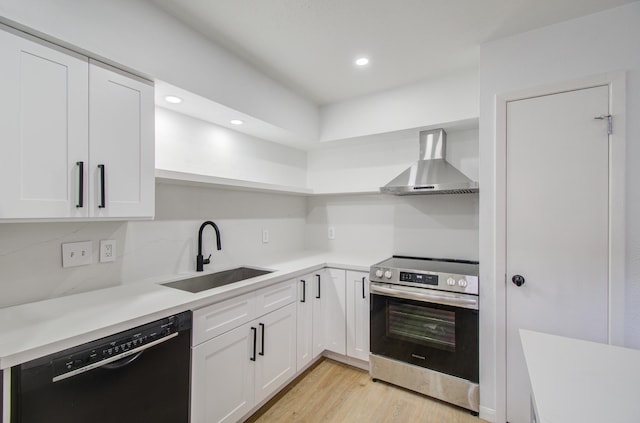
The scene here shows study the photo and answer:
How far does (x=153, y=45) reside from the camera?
156 centimetres

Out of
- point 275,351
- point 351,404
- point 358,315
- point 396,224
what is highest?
point 396,224

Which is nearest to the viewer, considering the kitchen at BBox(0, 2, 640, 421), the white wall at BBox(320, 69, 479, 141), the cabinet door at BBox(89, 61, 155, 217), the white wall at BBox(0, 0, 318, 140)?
the white wall at BBox(0, 0, 318, 140)

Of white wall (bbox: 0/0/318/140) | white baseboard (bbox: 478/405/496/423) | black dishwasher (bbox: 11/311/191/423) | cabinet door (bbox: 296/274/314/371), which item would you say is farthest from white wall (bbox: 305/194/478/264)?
black dishwasher (bbox: 11/311/191/423)

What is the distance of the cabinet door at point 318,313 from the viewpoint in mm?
2402

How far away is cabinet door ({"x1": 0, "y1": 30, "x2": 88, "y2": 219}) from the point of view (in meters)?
1.08

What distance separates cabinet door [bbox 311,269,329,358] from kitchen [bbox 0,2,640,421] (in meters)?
0.40

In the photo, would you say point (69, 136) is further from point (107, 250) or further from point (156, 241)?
point (156, 241)

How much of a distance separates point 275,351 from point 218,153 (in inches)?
63.1

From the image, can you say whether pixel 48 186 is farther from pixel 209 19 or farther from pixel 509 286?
pixel 509 286

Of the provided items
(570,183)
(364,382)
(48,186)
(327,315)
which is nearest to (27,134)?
(48,186)

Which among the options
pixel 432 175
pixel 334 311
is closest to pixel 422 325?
pixel 334 311

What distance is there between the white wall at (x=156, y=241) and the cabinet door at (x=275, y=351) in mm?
691

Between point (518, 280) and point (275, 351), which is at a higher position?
point (518, 280)

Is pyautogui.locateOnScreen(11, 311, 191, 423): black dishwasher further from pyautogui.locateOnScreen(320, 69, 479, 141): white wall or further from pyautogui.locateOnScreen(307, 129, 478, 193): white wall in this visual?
pyautogui.locateOnScreen(320, 69, 479, 141): white wall
